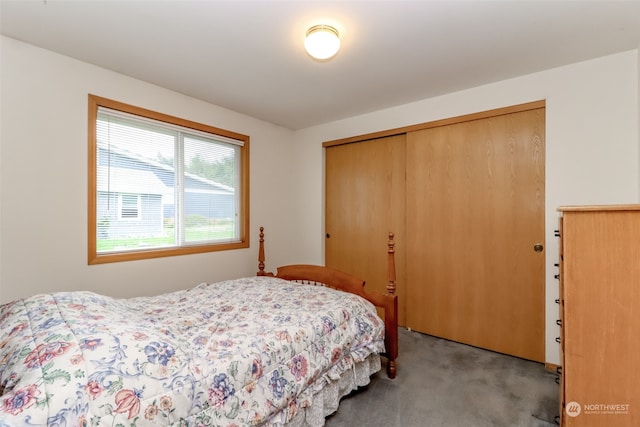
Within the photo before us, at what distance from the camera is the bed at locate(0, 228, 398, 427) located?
0.89 metres

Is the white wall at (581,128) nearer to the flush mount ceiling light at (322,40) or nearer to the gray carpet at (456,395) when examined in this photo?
the gray carpet at (456,395)

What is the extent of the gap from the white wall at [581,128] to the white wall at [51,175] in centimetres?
306

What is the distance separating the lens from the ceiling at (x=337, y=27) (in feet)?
5.32

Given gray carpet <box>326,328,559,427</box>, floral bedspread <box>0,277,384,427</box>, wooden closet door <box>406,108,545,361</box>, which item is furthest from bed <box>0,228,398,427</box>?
wooden closet door <box>406,108,545,361</box>

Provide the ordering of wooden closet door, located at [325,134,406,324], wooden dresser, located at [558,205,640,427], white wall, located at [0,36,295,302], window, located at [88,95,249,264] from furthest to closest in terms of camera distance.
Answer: wooden closet door, located at [325,134,406,324] < window, located at [88,95,249,264] < white wall, located at [0,36,295,302] < wooden dresser, located at [558,205,640,427]

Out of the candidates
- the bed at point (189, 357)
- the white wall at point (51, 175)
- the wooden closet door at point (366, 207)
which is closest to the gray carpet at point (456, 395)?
the bed at point (189, 357)

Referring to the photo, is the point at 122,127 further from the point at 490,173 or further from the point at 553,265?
the point at 553,265

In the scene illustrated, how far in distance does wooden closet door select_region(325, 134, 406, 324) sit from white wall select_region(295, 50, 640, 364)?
2.99 feet

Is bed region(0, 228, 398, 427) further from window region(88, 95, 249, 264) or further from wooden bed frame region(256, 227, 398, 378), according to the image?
window region(88, 95, 249, 264)

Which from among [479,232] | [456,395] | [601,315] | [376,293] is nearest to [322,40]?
[376,293]

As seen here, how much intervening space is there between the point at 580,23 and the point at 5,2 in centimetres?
323

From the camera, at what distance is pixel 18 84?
6.34ft

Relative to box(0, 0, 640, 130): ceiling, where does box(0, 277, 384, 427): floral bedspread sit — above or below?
below

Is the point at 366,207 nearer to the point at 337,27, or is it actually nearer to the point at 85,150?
the point at 337,27
